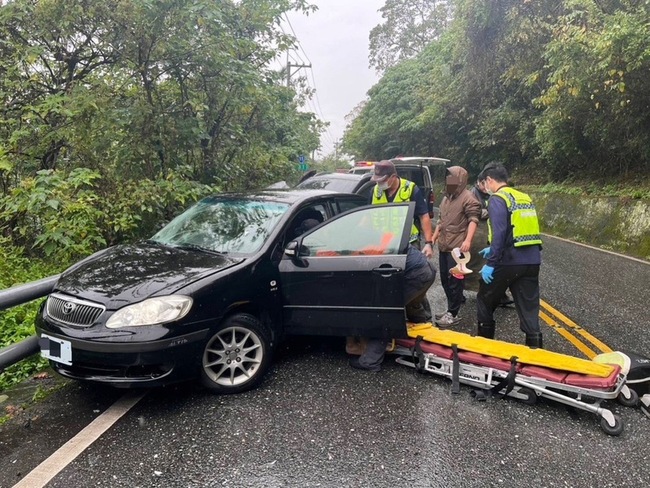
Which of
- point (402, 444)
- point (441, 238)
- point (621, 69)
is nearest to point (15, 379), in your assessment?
point (402, 444)

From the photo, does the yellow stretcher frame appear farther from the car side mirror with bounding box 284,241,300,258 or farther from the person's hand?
the car side mirror with bounding box 284,241,300,258

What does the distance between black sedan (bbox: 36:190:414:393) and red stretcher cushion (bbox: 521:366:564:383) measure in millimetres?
969

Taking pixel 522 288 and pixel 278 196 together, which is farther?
pixel 278 196

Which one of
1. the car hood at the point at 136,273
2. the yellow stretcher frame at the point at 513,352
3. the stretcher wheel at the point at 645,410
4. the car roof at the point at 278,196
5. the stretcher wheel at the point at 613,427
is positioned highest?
the car roof at the point at 278,196

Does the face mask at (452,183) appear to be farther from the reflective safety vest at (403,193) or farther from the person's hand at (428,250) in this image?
the person's hand at (428,250)

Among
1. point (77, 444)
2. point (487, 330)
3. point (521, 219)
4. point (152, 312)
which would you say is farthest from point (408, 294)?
point (77, 444)

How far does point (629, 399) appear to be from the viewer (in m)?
3.31

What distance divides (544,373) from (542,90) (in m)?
13.1

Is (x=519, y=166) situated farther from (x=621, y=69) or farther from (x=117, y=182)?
(x=117, y=182)

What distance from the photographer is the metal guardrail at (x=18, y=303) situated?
3.39 meters

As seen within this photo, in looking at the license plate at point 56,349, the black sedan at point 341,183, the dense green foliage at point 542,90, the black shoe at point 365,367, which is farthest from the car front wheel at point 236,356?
the dense green foliage at point 542,90

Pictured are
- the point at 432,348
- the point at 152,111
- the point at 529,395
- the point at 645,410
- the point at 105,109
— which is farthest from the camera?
the point at 152,111

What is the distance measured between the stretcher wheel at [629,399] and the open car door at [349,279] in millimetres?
1630

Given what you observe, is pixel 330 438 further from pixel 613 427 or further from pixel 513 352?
pixel 613 427
